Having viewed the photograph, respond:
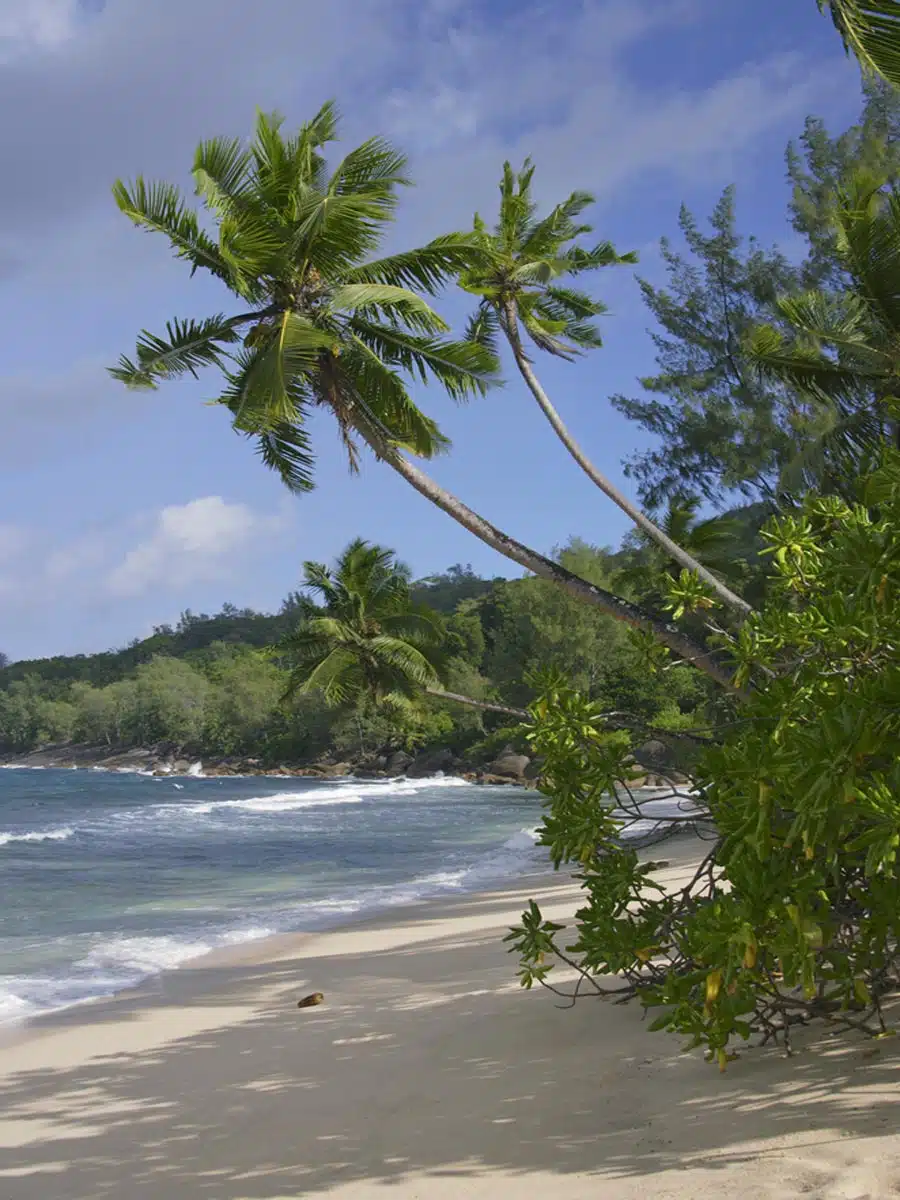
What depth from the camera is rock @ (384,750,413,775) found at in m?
58.2

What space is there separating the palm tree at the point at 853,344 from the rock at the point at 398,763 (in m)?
49.3

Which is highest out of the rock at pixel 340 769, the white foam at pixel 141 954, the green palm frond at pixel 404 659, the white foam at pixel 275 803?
the green palm frond at pixel 404 659

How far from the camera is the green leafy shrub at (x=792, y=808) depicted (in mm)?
3090

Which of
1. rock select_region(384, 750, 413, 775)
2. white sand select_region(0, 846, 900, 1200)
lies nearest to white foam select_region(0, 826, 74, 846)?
white sand select_region(0, 846, 900, 1200)

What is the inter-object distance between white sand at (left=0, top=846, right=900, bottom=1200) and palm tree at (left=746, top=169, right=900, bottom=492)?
5.16 meters

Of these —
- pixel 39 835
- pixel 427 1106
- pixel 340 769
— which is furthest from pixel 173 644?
pixel 427 1106

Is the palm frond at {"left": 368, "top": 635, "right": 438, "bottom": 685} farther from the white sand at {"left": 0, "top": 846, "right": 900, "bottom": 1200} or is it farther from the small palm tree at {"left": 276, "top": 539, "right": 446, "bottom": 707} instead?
the white sand at {"left": 0, "top": 846, "right": 900, "bottom": 1200}

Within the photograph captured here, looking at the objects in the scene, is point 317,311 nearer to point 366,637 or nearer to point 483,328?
point 483,328

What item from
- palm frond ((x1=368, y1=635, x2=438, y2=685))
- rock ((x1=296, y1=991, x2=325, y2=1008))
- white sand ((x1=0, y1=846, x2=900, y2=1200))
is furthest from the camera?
palm frond ((x1=368, y1=635, x2=438, y2=685))

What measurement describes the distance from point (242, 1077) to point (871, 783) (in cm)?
454

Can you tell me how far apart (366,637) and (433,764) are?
36.3 meters

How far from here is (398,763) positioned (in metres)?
59.0

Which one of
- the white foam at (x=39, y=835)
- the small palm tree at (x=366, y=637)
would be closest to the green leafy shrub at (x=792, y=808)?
the small palm tree at (x=366, y=637)

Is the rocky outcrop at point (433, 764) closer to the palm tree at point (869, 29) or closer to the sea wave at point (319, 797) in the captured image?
the sea wave at point (319, 797)
